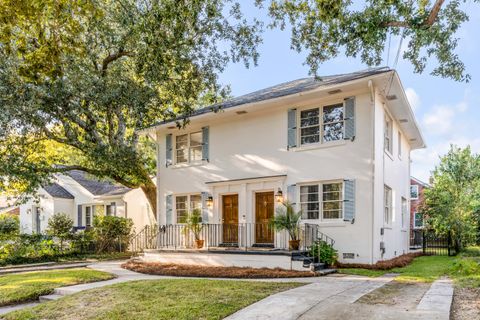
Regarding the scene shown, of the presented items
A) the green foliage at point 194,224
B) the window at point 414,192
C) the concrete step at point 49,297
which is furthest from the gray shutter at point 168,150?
the window at point 414,192

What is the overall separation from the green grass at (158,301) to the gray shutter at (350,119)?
17.8ft

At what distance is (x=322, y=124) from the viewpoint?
12867mm

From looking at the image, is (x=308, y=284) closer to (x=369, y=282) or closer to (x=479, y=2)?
(x=369, y=282)

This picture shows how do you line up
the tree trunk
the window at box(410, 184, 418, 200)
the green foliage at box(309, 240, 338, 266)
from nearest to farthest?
the green foliage at box(309, 240, 338, 266) → the tree trunk → the window at box(410, 184, 418, 200)

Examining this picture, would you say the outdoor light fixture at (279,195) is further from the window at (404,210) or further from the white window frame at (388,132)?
the window at (404,210)

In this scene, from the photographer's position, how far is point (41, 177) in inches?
575

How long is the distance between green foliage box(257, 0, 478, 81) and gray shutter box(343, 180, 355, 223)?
4514mm

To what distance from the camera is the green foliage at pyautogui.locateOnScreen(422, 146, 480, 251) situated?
1709 centimetres

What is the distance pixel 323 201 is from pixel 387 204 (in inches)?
111

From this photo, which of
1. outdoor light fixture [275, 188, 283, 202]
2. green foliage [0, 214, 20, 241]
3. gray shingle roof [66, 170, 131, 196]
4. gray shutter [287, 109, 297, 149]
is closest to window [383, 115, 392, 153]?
gray shutter [287, 109, 297, 149]

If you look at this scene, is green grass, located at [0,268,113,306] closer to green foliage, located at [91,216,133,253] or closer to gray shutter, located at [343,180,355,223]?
gray shutter, located at [343,180,355,223]

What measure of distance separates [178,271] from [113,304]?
14.3ft

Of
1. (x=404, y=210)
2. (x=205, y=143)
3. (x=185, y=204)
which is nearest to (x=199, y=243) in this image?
(x=185, y=204)

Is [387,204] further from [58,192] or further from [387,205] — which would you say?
[58,192]
